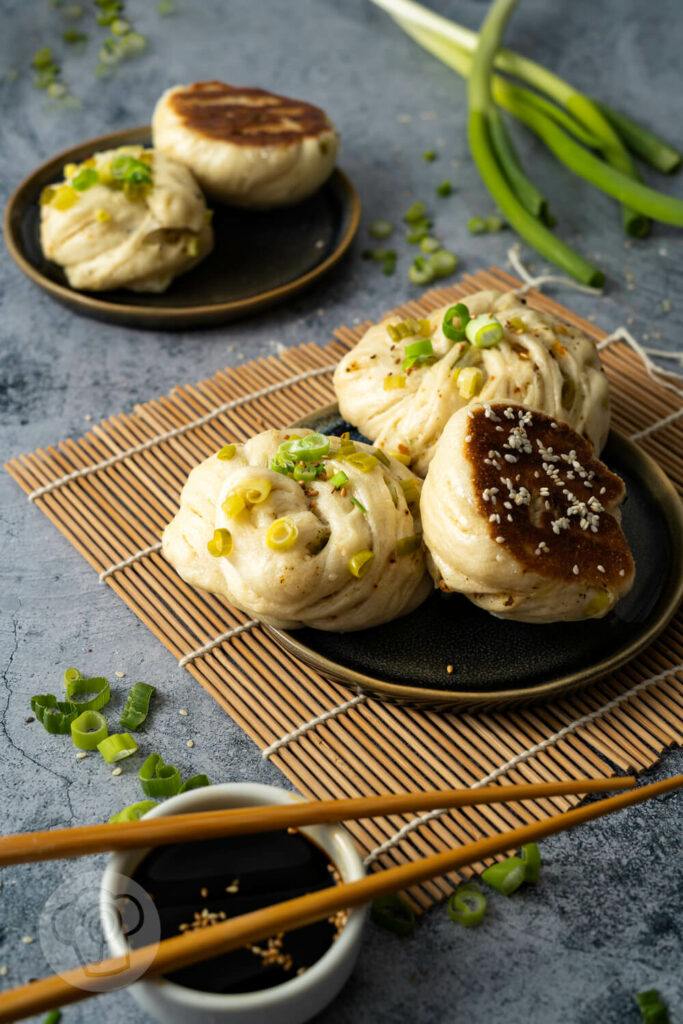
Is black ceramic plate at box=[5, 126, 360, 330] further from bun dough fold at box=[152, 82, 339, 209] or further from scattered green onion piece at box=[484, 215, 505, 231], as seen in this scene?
scattered green onion piece at box=[484, 215, 505, 231]

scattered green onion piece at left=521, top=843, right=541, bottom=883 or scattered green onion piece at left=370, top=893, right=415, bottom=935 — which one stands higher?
scattered green onion piece at left=521, top=843, right=541, bottom=883

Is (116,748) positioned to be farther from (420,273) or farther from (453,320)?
(420,273)

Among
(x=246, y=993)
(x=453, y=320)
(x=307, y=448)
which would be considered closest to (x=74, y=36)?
(x=453, y=320)

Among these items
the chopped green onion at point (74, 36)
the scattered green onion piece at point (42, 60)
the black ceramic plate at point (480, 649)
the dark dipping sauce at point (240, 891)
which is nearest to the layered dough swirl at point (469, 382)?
the black ceramic plate at point (480, 649)

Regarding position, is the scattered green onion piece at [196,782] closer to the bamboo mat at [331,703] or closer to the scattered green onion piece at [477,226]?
the bamboo mat at [331,703]

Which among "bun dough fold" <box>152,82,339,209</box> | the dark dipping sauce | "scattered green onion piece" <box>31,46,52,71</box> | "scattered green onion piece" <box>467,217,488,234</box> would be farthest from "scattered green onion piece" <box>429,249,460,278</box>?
the dark dipping sauce

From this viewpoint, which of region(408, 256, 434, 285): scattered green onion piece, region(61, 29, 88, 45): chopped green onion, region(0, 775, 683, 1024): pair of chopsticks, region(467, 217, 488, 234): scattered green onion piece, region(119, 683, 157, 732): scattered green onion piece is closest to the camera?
region(0, 775, 683, 1024): pair of chopsticks

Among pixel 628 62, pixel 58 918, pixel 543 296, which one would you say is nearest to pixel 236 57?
pixel 628 62
